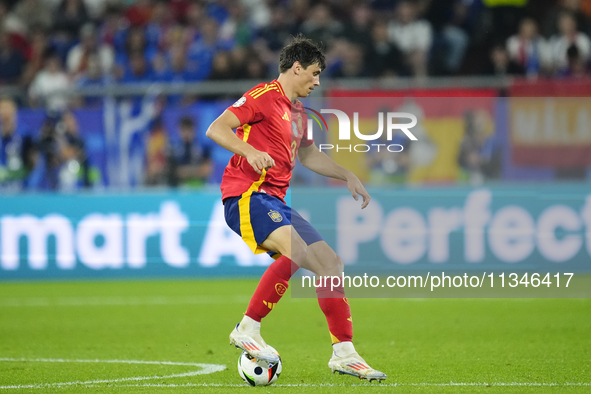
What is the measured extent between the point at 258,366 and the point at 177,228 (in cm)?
679

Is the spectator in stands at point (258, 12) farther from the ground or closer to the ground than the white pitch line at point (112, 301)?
farther from the ground

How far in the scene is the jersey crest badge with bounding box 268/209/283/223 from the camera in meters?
5.16

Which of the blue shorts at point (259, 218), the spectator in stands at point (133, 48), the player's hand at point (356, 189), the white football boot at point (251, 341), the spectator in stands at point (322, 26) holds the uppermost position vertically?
the spectator in stands at point (322, 26)

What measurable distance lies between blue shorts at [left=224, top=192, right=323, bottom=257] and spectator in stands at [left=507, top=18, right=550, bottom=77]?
28.1ft

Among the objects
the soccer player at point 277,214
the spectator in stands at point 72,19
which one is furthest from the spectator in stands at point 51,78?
the soccer player at point 277,214

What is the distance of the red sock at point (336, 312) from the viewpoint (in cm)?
529

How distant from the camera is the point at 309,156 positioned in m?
5.83

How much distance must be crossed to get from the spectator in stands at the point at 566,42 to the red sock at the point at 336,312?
866cm

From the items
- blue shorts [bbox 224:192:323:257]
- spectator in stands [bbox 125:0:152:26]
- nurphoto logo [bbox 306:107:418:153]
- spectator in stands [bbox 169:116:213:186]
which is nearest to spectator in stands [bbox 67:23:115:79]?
spectator in stands [bbox 125:0:152:26]

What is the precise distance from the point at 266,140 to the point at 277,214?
49 centimetres

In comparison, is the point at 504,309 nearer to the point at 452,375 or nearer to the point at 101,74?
the point at 452,375

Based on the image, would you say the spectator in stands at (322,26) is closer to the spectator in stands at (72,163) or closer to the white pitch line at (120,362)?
the spectator in stands at (72,163)

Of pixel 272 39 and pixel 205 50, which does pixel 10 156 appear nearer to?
pixel 205 50

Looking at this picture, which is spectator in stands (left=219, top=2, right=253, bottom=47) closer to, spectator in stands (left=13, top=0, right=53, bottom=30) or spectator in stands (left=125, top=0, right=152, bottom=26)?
spectator in stands (left=125, top=0, right=152, bottom=26)
